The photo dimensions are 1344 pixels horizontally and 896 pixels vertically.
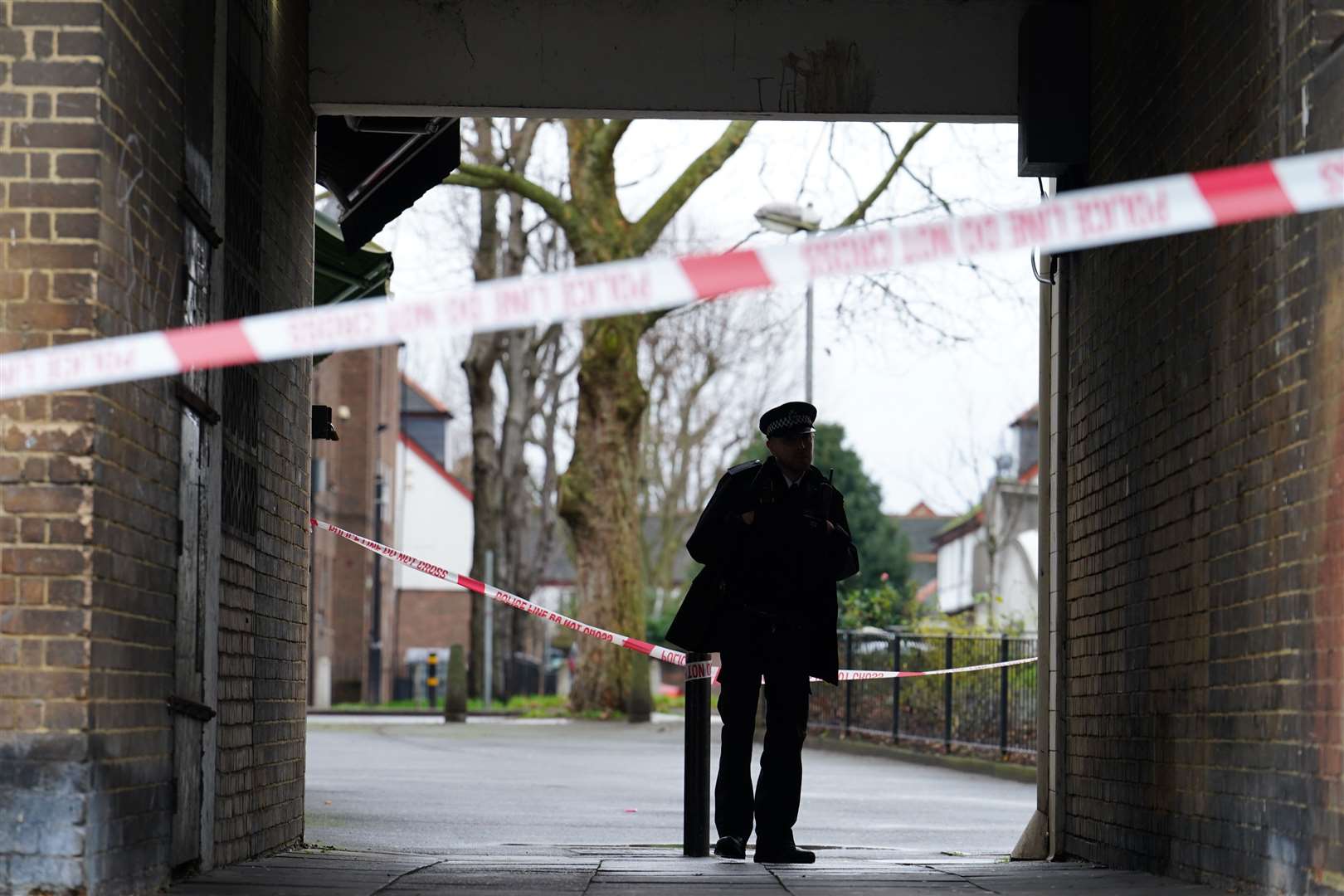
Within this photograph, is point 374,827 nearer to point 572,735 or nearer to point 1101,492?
point 1101,492

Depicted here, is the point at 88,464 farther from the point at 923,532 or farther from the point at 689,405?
the point at 923,532

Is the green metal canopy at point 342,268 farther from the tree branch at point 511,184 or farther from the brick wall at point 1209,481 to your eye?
the tree branch at point 511,184

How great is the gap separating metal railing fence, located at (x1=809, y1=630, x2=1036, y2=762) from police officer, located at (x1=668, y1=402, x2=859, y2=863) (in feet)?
33.2

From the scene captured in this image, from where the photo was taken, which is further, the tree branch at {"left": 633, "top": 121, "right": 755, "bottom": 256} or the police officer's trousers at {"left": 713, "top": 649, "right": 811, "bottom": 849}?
the tree branch at {"left": 633, "top": 121, "right": 755, "bottom": 256}

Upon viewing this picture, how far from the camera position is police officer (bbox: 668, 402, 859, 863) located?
8258mm

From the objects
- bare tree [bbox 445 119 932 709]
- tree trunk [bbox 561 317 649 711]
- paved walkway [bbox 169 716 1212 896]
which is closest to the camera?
paved walkway [bbox 169 716 1212 896]

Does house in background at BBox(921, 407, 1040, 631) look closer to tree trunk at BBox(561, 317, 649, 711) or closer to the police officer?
tree trunk at BBox(561, 317, 649, 711)

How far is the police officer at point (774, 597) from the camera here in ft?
27.1

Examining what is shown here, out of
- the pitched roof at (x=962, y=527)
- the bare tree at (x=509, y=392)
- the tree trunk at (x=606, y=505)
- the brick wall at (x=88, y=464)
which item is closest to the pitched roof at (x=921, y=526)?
the pitched roof at (x=962, y=527)

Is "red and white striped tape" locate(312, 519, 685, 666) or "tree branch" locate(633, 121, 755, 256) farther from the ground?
"tree branch" locate(633, 121, 755, 256)

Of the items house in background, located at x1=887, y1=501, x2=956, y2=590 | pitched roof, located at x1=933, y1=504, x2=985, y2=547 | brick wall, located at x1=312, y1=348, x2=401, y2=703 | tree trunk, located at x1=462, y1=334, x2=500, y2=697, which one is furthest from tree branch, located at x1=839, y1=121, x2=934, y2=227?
house in background, located at x1=887, y1=501, x2=956, y2=590

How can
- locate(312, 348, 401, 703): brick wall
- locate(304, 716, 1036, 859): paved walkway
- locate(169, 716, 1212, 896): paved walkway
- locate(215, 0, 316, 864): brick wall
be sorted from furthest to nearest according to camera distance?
locate(312, 348, 401, 703): brick wall
locate(304, 716, 1036, 859): paved walkway
locate(215, 0, 316, 864): brick wall
locate(169, 716, 1212, 896): paved walkway

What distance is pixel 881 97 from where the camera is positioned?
9.62m

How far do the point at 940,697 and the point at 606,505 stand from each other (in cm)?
862
